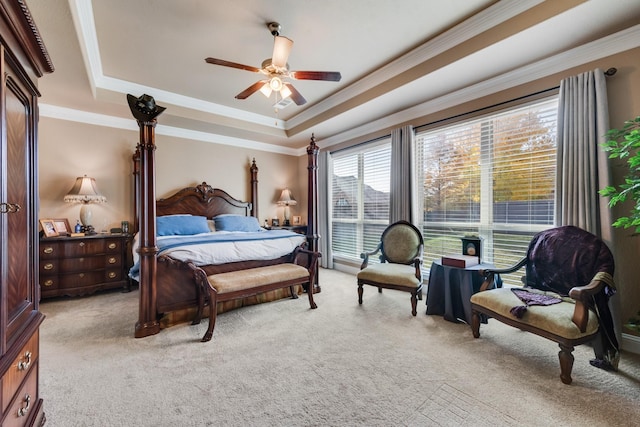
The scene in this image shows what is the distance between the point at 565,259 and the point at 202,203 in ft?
16.3

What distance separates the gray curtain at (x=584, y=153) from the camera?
2.25 meters

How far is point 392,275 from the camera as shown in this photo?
3.03 metres

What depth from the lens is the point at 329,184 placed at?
5.32 meters

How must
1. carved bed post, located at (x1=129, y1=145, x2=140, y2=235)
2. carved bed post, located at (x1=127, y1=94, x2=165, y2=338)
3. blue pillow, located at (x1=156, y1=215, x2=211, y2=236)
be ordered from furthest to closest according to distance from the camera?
carved bed post, located at (x1=129, y1=145, x2=140, y2=235) < blue pillow, located at (x1=156, y1=215, x2=211, y2=236) < carved bed post, located at (x1=127, y1=94, x2=165, y2=338)

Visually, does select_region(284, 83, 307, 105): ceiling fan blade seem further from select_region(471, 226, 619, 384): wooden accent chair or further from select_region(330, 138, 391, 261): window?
select_region(471, 226, 619, 384): wooden accent chair

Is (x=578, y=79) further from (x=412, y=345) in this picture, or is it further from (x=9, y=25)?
(x=9, y=25)

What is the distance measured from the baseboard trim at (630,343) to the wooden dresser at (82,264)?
18.3 feet

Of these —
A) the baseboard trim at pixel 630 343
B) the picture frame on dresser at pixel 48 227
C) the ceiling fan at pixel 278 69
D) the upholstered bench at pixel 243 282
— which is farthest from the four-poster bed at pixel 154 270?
the baseboard trim at pixel 630 343

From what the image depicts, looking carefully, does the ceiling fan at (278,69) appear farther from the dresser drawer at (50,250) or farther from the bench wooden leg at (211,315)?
the dresser drawer at (50,250)

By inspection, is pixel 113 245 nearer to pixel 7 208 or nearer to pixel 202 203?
pixel 202 203

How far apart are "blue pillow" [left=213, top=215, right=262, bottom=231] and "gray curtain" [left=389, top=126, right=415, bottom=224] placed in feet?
8.03

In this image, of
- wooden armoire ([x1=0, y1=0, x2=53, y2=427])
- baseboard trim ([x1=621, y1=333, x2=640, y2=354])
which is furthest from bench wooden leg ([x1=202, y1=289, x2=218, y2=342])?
baseboard trim ([x1=621, y1=333, x2=640, y2=354])

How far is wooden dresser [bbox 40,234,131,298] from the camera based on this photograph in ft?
11.0

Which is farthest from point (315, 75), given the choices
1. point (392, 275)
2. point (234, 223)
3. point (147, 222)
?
point (234, 223)
